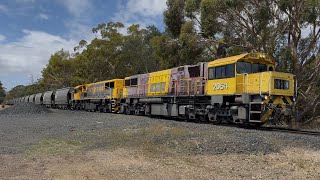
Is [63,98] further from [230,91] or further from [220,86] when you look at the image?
[230,91]

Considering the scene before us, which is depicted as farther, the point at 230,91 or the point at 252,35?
the point at 252,35

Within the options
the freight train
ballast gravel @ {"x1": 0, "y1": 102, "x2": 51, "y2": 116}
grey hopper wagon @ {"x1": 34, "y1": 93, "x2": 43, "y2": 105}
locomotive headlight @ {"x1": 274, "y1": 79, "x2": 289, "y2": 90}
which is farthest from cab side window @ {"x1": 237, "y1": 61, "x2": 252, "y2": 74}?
grey hopper wagon @ {"x1": 34, "y1": 93, "x2": 43, "y2": 105}

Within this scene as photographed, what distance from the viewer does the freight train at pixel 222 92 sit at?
15992 millimetres

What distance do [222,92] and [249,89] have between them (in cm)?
164

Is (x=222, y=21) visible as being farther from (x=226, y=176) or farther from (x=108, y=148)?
(x=226, y=176)

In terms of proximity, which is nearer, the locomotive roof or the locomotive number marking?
the locomotive roof

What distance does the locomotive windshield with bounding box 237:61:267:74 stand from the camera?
17.3 m

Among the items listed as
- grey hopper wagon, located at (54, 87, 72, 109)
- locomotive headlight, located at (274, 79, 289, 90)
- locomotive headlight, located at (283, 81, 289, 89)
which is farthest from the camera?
grey hopper wagon, located at (54, 87, 72, 109)

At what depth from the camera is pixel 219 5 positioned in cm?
2578

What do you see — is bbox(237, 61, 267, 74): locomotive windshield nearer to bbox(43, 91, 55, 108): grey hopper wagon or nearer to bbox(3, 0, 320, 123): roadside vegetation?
bbox(3, 0, 320, 123): roadside vegetation

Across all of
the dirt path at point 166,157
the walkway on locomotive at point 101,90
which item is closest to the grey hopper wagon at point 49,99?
the walkway on locomotive at point 101,90

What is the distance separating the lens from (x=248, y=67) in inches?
691

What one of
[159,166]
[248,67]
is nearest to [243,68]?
[248,67]

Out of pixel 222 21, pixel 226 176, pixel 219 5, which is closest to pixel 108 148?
pixel 226 176
